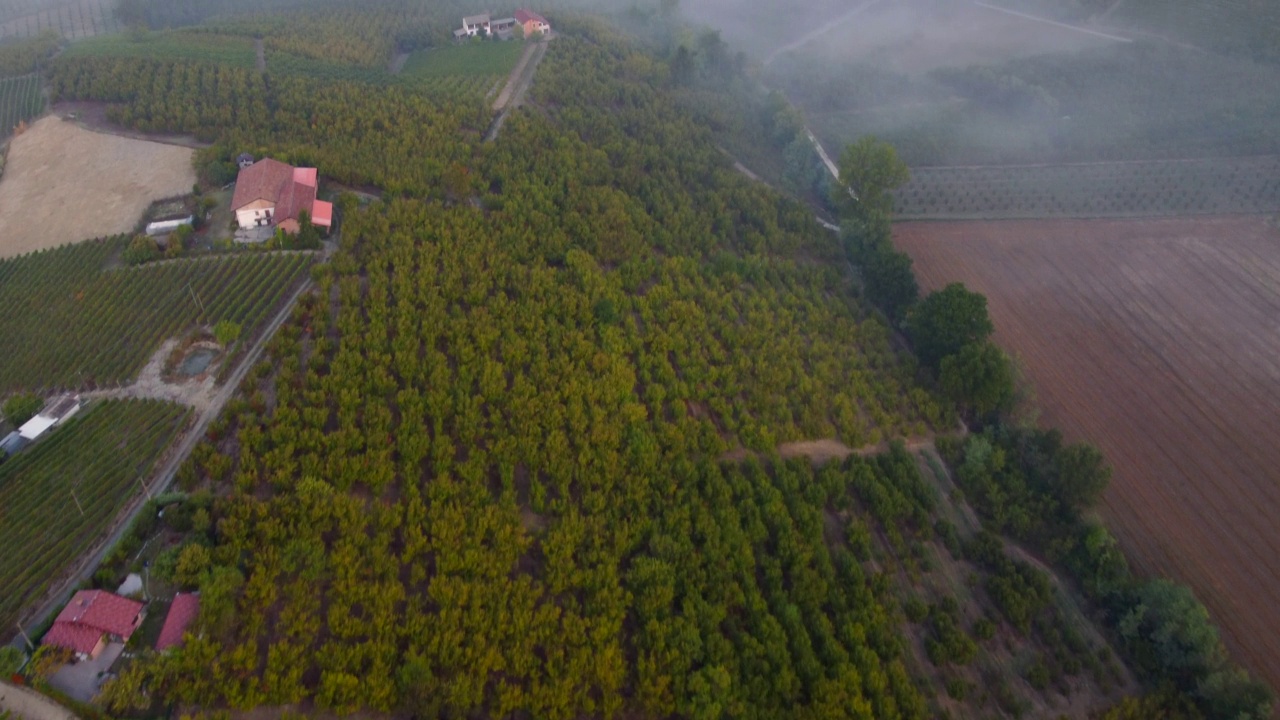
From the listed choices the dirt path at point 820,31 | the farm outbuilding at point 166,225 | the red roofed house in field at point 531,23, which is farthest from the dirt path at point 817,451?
the dirt path at point 820,31

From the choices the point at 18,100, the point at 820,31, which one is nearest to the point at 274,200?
the point at 18,100

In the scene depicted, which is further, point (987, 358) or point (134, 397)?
point (987, 358)

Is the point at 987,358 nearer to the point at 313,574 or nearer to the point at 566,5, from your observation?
the point at 313,574

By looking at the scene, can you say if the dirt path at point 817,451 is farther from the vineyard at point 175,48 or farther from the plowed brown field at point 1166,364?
the vineyard at point 175,48

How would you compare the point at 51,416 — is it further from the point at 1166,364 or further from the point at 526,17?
the point at 526,17

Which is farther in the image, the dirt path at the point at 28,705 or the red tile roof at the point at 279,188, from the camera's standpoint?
the red tile roof at the point at 279,188

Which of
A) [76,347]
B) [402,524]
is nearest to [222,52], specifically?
[76,347]
